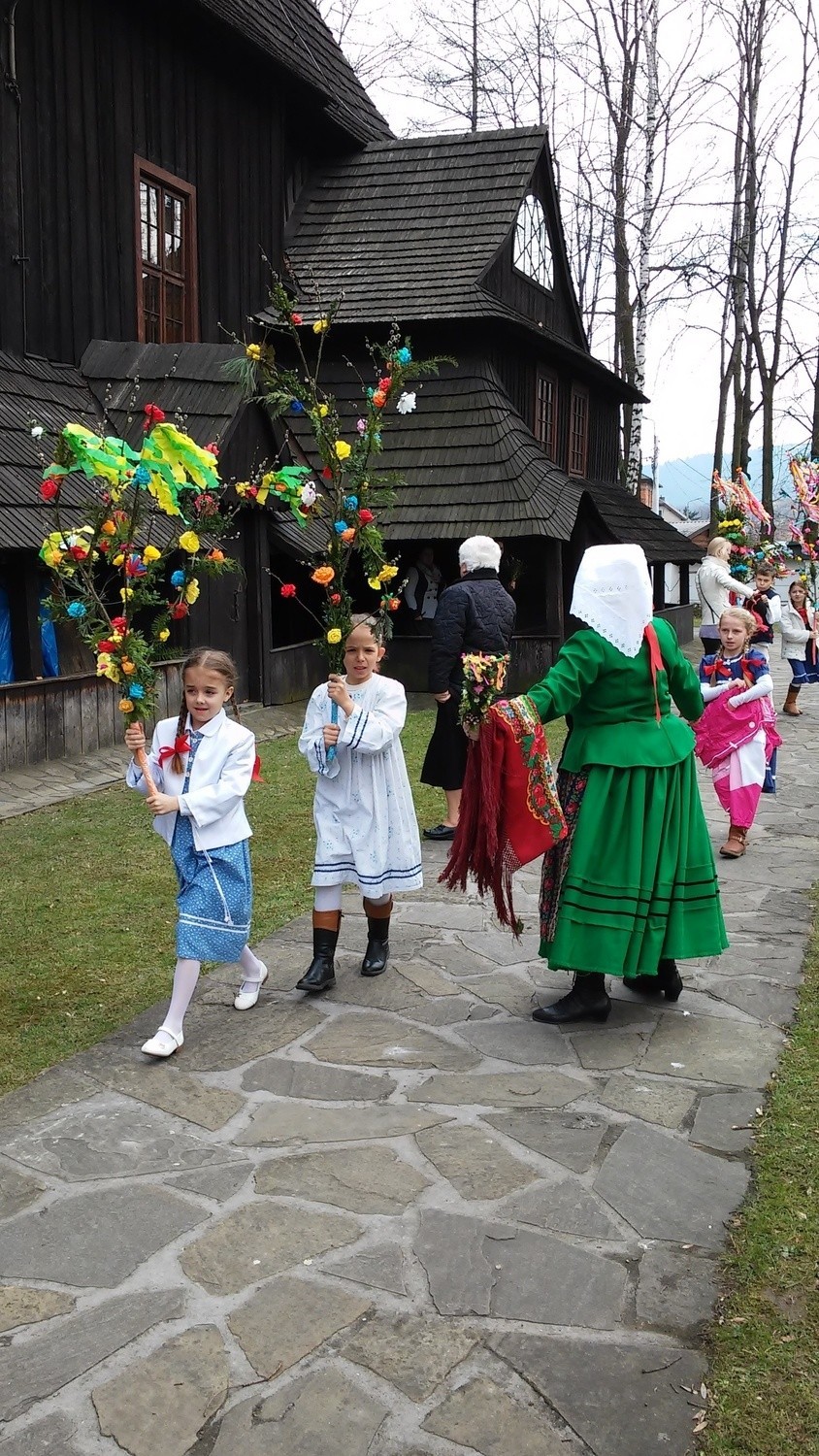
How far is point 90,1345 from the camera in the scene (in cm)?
303

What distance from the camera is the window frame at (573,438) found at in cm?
2244

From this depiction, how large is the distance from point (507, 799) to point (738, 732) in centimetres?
329

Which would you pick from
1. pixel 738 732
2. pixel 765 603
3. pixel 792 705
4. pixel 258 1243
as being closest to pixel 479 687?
pixel 258 1243

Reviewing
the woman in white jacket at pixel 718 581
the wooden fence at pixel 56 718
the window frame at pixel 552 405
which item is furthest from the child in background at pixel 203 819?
the window frame at pixel 552 405

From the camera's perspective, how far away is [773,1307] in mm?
A: 3201

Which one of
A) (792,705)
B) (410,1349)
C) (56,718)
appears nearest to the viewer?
(410,1349)

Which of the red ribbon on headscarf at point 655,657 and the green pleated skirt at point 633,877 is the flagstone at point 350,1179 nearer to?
the green pleated skirt at point 633,877

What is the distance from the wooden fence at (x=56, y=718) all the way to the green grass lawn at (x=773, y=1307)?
273 inches

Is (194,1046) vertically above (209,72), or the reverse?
(209,72)

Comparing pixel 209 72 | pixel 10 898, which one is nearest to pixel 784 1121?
pixel 10 898

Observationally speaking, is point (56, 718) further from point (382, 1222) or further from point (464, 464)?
point (382, 1222)

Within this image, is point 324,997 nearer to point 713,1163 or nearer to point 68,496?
point 713,1163

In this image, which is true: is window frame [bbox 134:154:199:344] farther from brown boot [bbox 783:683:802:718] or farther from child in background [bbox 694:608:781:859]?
child in background [bbox 694:608:781:859]

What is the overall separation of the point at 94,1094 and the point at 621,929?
2011mm
